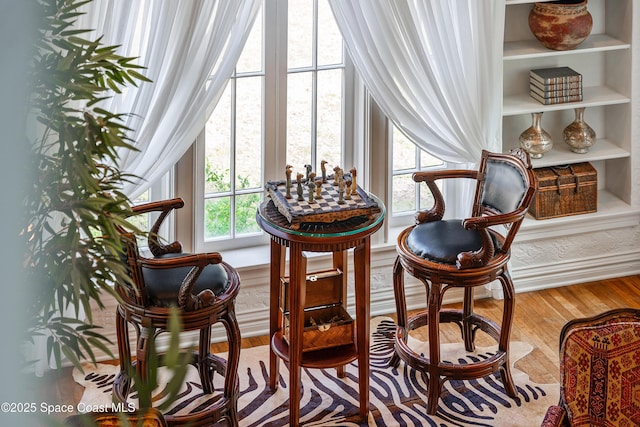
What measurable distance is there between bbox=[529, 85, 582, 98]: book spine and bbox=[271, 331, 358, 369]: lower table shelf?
80.3 inches

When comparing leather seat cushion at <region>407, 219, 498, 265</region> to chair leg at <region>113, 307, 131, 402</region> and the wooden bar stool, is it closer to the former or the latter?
the wooden bar stool

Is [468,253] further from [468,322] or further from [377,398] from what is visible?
[377,398]

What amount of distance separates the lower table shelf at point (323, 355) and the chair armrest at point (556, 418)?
1285 millimetres

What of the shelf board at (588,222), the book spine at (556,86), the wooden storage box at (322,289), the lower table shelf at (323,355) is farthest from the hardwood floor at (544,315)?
the book spine at (556,86)

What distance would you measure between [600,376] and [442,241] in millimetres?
1358

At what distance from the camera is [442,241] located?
13.4ft

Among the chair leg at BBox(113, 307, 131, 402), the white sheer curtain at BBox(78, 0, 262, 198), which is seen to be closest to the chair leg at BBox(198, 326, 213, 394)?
the chair leg at BBox(113, 307, 131, 402)

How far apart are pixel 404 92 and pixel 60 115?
2.83m

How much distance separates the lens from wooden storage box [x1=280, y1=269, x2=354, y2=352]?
13.1 feet

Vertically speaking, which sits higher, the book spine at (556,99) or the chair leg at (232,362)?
the book spine at (556,99)

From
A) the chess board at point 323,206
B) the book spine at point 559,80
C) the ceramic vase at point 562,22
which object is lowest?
the chess board at point 323,206

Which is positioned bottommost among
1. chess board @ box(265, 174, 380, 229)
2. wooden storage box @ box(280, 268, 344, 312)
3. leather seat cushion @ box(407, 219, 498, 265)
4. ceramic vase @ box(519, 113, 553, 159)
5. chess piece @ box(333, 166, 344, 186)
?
wooden storage box @ box(280, 268, 344, 312)

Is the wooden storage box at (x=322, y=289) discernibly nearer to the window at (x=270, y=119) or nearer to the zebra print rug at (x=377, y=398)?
the zebra print rug at (x=377, y=398)

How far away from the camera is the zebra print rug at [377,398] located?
4059 millimetres
